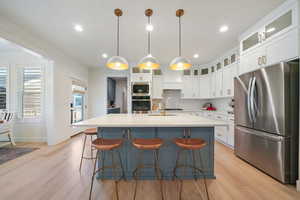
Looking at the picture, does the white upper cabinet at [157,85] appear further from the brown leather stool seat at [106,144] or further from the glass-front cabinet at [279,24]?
the brown leather stool seat at [106,144]

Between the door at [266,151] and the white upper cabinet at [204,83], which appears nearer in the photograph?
the door at [266,151]

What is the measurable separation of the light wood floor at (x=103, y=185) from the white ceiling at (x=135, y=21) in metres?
2.73

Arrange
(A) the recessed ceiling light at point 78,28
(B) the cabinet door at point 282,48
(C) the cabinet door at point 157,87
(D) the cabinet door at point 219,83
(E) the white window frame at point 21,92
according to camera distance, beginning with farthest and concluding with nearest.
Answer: (C) the cabinet door at point 157,87 → (D) the cabinet door at point 219,83 → (E) the white window frame at point 21,92 → (A) the recessed ceiling light at point 78,28 → (B) the cabinet door at point 282,48

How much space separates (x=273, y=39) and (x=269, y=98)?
0.97m

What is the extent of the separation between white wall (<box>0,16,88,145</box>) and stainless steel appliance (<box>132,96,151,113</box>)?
7.00 feet

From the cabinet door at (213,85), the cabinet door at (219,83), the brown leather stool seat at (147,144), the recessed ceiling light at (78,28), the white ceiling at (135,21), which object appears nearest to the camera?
the brown leather stool seat at (147,144)

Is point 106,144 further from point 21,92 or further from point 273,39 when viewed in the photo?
point 21,92

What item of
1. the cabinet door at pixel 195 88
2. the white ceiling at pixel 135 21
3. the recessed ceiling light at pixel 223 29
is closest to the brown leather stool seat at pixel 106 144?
the white ceiling at pixel 135 21

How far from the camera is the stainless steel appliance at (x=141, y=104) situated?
4.85 meters

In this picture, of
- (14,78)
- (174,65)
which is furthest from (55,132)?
(174,65)

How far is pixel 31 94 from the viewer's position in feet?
13.0

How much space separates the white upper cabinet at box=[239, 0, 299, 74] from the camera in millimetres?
1898

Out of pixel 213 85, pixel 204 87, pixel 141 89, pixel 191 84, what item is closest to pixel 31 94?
pixel 141 89

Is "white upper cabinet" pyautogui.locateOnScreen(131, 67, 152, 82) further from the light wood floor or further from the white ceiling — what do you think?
the light wood floor
